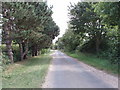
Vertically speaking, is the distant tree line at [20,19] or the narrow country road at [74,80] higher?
the distant tree line at [20,19]

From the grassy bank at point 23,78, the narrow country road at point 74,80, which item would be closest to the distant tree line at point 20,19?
the grassy bank at point 23,78

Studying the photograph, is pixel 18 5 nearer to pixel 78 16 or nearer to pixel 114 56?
pixel 114 56

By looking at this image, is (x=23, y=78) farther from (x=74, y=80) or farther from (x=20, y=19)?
(x=20, y=19)

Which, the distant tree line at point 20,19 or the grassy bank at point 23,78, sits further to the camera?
the distant tree line at point 20,19

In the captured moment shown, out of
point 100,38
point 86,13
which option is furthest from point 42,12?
point 100,38

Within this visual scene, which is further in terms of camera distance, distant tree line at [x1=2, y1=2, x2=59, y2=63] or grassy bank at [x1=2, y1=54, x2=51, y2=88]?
distant tree line at [x1=2, y1=2, x2=59, y2=63]

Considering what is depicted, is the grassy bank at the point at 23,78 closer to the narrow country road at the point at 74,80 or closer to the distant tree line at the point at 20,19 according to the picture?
the narrow country road at the point at 74,80

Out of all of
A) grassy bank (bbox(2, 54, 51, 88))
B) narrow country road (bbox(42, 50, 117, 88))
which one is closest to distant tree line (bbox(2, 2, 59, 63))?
grassy bank (bbox(2, 54, 51, 88))

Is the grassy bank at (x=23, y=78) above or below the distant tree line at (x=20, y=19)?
below

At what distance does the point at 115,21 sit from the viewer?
30.0 feet

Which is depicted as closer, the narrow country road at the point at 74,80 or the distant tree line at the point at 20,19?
the narrow country road at the point at 74,80

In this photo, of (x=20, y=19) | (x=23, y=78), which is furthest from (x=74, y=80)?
(x=20, y=19)

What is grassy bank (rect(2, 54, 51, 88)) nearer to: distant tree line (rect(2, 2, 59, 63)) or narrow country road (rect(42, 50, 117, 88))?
narrow country road (rect(42, 50, 117, 88))

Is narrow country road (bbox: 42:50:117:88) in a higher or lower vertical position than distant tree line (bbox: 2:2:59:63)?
lower
